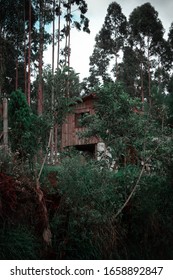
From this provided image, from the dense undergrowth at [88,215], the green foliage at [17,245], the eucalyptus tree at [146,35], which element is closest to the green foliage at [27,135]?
the dense undergrowth at [88,215]

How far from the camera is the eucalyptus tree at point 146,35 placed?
30734 millimetres

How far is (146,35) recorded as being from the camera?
104ft

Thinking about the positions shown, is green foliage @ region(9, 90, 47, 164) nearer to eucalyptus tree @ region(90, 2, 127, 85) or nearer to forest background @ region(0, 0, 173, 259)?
forest background @ region(0, 0, 173, 259)

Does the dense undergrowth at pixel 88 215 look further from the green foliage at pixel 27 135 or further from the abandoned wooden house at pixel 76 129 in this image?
the abandoned wooden house at pixel 76 129

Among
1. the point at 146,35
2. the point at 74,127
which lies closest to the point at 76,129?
the point at 74,127

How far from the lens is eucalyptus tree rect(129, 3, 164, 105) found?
3073 cm

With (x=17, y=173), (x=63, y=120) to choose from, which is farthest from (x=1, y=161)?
(x=63, y=120)

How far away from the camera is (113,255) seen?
703cm

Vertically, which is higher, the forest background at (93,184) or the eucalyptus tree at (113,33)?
the eucalyptus tree at (113,33)

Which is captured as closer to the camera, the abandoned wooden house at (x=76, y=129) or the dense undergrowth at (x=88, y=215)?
the dense undergrowth at (x=88, y=215)

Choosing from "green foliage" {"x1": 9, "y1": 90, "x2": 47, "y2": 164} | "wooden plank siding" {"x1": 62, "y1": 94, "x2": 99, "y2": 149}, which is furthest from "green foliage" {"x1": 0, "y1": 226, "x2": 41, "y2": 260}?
"wooden plank siding" {"x1": 62, "y1": 94, "x2": 99, "y2": 149}

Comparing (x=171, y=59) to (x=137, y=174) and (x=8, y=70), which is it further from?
(x=137, y=174)

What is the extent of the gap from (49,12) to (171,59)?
1248 centimetres

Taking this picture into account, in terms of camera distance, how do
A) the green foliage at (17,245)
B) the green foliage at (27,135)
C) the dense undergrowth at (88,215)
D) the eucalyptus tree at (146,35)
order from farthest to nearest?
the eucalyptus tree at (146,35)
the green foliage at (27,135)
the dense undergrowth at (88,215)
the green foliage at (17,245)
